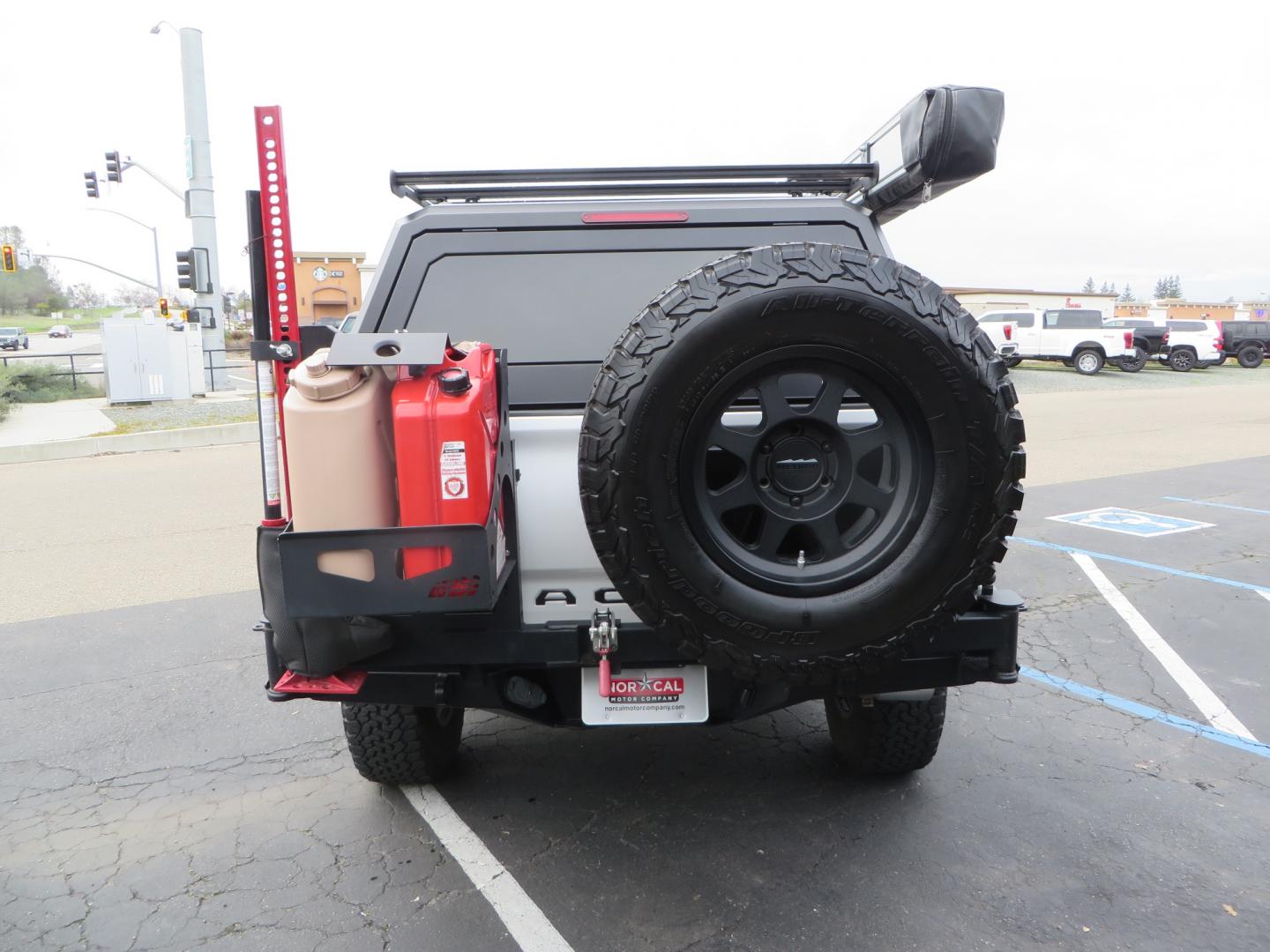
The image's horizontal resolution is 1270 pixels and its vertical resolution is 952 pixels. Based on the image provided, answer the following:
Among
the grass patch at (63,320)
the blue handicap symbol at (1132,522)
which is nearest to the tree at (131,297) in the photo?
the grass patch at (63,320)

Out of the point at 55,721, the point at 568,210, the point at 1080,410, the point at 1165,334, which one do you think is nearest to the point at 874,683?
the point at 568,210

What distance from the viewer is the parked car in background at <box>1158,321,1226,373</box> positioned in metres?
31.9

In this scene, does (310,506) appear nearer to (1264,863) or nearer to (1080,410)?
(1264,863)

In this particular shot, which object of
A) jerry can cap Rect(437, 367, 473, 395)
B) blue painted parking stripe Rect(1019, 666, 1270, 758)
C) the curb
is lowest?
blue painted parking stripe Rect(1019, 666, 1270, 758)

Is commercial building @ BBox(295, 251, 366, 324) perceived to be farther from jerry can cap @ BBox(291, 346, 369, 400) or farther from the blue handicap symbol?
jerry can cap @ BBox(291, 346, 369, 400)

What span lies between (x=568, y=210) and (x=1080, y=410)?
18.4 m

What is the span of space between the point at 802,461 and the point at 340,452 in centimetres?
122

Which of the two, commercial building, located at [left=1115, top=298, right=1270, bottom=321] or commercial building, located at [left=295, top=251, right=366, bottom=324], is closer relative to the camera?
commercial building, located at [left=295, top=251, right=366, bottom=324]

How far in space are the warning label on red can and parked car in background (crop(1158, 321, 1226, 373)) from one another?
35.4m

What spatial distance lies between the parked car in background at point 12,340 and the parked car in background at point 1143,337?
5150 centimetres

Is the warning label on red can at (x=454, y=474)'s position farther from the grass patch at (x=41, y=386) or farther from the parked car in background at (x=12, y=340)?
the parked car in background at (x=12, y=340)

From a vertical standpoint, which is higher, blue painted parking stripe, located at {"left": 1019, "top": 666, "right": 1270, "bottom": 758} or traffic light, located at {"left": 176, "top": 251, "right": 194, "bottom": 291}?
traffic light, located at {"left": 176, "top": 251, "right": 194, "bottom": 291}

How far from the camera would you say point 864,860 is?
298 cm

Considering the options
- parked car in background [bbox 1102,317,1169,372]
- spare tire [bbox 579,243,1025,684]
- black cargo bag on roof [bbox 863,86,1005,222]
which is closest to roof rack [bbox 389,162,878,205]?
black cargo bag on roof [bbox 863,86,1005,222]
